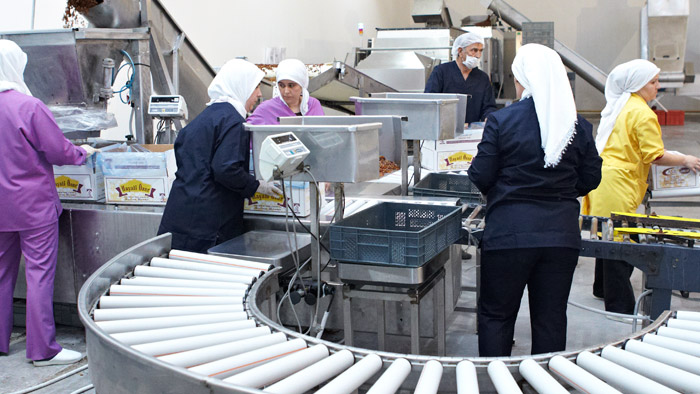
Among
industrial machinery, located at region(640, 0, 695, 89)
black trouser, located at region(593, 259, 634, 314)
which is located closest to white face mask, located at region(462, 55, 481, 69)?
black trouser, located at region(593, 259, 634, 314)

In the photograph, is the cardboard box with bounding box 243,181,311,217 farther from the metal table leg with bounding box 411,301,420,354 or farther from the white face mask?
the white face mask

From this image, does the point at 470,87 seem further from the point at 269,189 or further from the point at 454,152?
the point at 269,189

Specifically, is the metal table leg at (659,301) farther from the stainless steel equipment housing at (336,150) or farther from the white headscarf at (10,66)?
the white headscarf at (10,66)

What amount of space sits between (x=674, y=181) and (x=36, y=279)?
3333mm

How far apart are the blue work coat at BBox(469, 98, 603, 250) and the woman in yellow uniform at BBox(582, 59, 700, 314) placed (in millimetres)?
1070

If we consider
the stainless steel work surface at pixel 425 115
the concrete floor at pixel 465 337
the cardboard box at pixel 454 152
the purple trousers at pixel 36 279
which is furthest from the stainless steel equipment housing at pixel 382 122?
the purple trousers at pixel 36 279

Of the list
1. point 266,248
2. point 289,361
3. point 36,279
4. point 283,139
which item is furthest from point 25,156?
point 289,361

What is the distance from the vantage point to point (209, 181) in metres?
2.78

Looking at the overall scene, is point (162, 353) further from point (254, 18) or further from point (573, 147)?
point (254, 18)

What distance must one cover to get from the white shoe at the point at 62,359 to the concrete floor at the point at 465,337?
0.03 m

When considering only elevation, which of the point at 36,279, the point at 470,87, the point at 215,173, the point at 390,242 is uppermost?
the point at 470,87

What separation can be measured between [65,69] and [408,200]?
2040 mm

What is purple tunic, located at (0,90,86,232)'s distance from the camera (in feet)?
9.50

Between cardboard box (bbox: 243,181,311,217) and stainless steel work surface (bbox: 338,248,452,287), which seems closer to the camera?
stainless steel work surface (bbox: 338,248,452,287)
